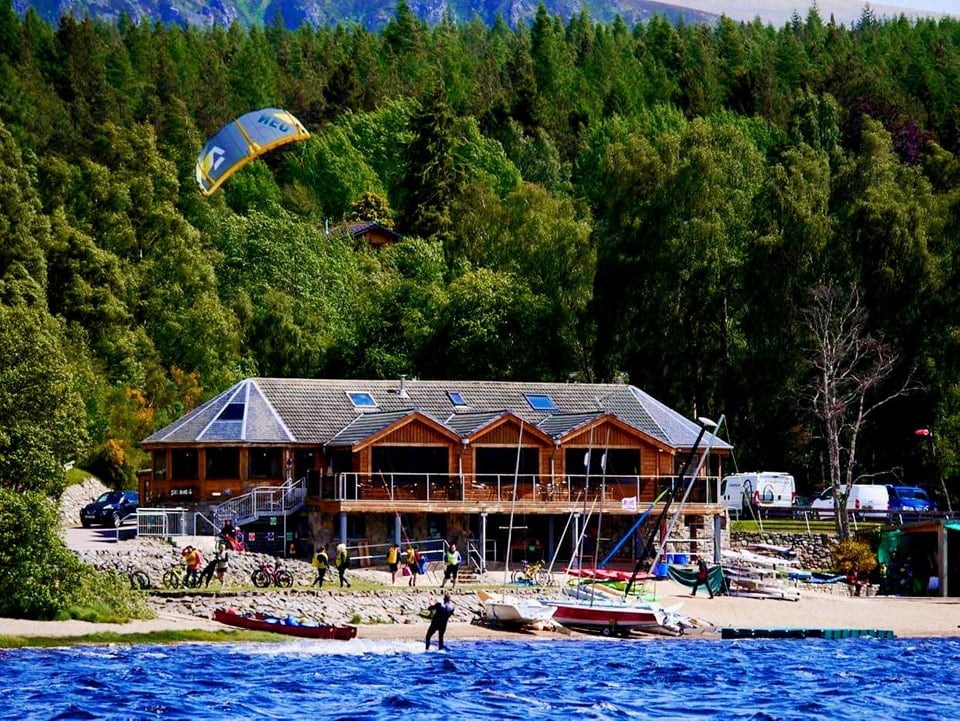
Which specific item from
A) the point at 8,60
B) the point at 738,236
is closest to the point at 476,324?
the point at 738,236

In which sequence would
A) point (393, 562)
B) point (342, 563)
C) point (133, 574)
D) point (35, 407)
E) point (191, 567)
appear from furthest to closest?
point (35, 407), point (393, 562), point (342, 563), point (191, 567), point (133, 574)

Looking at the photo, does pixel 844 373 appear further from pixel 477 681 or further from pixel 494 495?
pixel 477 681

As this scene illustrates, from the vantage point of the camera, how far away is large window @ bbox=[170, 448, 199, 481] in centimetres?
5853

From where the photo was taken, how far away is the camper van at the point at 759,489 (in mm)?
66375

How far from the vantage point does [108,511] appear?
2344 inches

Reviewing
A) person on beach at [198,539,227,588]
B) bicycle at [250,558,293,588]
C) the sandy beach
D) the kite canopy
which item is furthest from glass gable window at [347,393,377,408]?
the kite canopy

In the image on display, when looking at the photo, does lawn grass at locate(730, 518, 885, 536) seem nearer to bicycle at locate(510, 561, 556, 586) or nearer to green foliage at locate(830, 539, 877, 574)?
green foliage at locate(830, 539, 877, 574)

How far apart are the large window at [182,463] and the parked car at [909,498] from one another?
24832 millimetres

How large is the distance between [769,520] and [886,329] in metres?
8.77

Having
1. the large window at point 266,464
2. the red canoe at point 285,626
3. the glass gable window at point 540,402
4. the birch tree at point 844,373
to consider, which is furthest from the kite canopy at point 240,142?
the red canoe at point 285,626

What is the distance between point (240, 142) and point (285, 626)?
42.2 m

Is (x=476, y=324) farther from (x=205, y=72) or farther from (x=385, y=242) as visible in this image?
(x=205, y=72)

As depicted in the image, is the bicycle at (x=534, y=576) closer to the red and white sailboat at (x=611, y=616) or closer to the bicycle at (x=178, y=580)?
the red and white sailboat at (x=611, y=616)


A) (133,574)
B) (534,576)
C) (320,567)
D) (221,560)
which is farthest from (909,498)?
(133,574)
